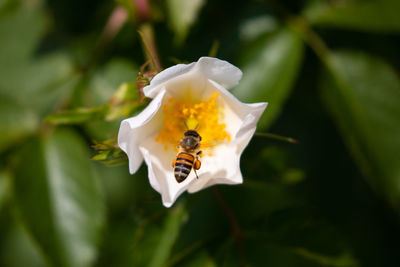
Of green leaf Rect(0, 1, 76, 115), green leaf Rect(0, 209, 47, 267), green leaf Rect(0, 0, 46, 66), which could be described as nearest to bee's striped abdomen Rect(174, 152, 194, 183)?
green leaf Rect(0, 1, 76, 115)

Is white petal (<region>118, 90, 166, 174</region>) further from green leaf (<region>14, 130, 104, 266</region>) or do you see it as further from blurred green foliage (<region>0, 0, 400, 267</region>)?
green leaf (<region>14, 130, 104, 266</region>)

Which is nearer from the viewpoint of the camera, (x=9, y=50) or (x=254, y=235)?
(x=254, y=235)

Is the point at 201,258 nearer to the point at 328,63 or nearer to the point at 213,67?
the point at 213,67

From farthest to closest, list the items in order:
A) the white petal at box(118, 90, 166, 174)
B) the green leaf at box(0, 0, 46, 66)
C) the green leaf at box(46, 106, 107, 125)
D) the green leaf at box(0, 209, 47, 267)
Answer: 1. the green leaf at box(0, 209, 47, 267)
2. the green leaf at box(0, 0, 46, 66)
3. the green leaf at box(46, 106, 107, 125)
4. the white petal at box(118, 90, 166, 174)

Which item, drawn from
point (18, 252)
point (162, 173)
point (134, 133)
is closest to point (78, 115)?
point (134, 133)

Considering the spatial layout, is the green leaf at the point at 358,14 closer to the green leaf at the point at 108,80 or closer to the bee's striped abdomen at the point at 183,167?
the green leaf at the point at 108,80

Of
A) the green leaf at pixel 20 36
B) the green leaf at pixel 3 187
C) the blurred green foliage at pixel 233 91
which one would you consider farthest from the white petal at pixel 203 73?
the green leaf at pixel 20 36

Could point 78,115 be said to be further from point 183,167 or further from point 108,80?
point 108,80

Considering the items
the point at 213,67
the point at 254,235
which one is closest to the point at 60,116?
the point at 213,67

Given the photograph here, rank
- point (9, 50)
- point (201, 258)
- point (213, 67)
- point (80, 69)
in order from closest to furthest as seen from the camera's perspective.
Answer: point (213, 67) < point (201, 258) < point (80, 69) < point (9, 50)
